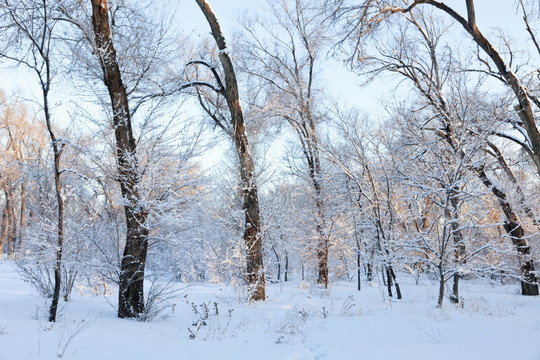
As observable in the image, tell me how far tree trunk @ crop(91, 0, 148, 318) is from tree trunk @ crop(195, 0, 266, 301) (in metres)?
2.84

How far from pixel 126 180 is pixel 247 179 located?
3099 millimetres

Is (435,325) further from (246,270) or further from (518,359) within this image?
(246,270)

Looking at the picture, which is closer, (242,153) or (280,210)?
(242,153)

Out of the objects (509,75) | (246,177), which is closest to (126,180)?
(246,177)

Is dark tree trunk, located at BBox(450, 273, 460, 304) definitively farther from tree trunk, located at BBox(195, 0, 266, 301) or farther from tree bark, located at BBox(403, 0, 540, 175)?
tree trunk, located at BBox(195, 0, 266, 301)

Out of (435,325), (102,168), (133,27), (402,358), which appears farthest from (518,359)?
(133,27)

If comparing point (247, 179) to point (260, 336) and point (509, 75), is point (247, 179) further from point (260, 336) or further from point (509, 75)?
point (509, 75)

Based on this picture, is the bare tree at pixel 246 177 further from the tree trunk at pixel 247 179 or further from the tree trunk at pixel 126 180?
the tree trunk at pixel 126 180

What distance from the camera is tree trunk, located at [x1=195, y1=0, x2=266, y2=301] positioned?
7922 millimetres

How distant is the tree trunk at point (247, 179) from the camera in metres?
7.92

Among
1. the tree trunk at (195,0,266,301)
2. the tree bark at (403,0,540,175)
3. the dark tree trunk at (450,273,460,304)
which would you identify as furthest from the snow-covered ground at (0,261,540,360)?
the tree bark at (403,0,540,175)

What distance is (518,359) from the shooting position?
2.94 m

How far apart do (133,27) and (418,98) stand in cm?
867

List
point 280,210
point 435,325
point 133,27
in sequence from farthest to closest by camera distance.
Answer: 1. point 280,210
2. point 133,27
3. point 435,325
